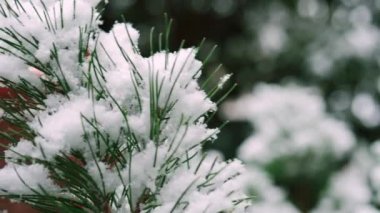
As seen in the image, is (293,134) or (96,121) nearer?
(96,121)


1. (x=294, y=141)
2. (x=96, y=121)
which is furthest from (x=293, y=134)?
(x=96, y=121)

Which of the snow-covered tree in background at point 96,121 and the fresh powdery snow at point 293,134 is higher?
the fresh powdery snow at point 293,134

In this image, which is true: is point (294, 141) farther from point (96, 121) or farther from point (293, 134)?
point (96, 121)

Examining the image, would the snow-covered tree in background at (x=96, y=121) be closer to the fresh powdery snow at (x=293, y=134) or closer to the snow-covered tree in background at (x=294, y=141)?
the snow-covered tree in background at (x=294, y=141)

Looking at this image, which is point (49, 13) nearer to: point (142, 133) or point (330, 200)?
point (142, 133)

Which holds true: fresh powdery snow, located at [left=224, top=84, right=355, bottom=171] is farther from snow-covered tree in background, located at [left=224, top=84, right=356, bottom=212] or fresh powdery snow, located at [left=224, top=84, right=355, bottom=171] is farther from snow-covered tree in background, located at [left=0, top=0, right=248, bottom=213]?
snow-covered tree in background, located at [left=0, top=0, right=248, bottom=213]

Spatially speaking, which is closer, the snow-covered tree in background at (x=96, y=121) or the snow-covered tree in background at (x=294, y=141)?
the snow-covered tree in background at (x=96, y=121)

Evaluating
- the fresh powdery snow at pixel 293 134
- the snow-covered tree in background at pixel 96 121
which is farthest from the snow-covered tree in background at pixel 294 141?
the snow-covered tree in background at pixel 96 121
